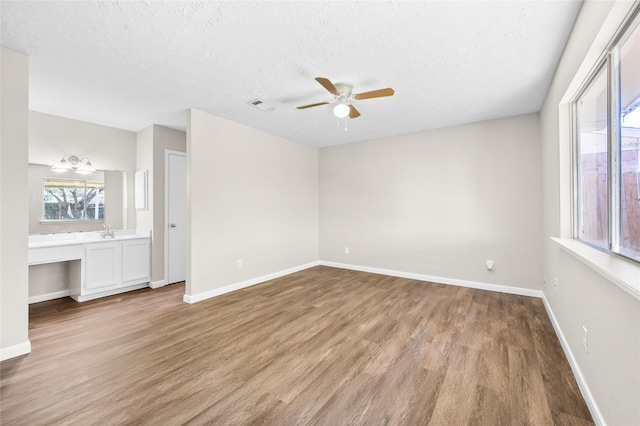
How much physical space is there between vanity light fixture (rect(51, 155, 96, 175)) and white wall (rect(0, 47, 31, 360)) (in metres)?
1.83

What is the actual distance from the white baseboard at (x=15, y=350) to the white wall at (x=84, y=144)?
6.64 feet

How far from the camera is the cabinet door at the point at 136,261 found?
382 cm

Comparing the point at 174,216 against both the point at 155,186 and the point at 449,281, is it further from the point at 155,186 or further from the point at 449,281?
the point at 449,281

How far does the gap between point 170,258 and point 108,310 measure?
123 centimetres

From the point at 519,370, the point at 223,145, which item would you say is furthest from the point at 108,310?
the point at 519,370

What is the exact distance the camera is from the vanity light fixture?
3.64 metres

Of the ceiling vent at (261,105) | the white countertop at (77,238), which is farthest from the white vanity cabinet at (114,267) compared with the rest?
the ceiling vent at (261,105)

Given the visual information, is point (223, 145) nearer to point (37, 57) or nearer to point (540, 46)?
point (37, 57)

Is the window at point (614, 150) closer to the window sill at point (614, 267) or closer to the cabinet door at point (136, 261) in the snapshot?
the window sill at point (614, 267)

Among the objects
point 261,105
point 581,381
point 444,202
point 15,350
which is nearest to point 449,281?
point 444,202

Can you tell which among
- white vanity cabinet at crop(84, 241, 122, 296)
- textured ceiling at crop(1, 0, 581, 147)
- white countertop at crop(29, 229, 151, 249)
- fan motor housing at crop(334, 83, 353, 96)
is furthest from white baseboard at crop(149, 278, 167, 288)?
fan motor housing at crop(334, 83, 353, 96)

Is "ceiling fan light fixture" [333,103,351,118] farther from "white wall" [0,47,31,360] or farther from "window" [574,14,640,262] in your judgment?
"white wall" [0,47,31,360]

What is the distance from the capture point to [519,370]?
1914 mm

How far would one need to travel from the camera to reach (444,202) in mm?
4195
